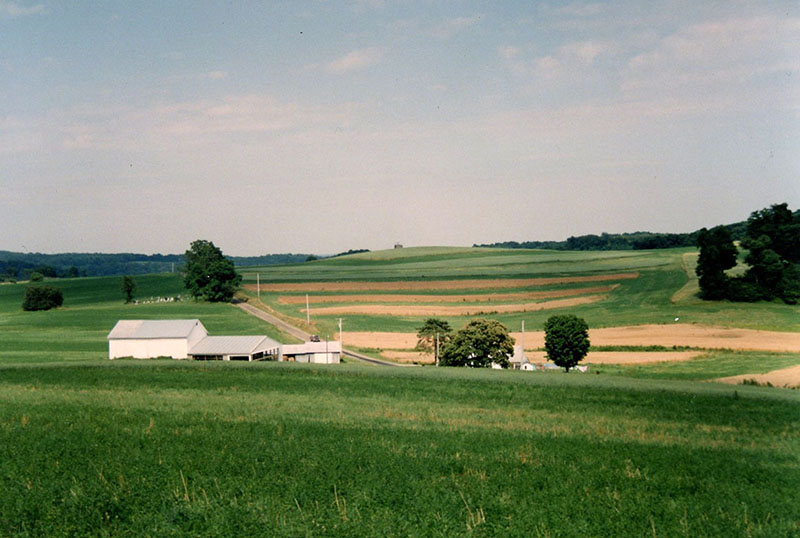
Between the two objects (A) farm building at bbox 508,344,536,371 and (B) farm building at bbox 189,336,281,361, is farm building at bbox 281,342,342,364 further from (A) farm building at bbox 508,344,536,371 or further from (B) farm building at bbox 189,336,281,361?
(A) farm building at bbox 508,344,536,371

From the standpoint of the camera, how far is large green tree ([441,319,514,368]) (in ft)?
210

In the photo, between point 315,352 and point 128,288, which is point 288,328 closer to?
point 315,352

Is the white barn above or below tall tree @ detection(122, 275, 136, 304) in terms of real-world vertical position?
below

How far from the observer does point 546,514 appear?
12.2m

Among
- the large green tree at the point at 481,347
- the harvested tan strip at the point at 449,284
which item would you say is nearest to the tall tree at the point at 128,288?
the harvested tan strip at the point at 449,284

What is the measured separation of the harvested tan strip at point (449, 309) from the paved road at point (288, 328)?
266 inches

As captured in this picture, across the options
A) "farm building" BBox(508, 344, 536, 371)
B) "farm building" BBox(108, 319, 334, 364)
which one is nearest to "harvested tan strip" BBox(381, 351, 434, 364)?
"farm building" BBox(108, 319, 334, 364)

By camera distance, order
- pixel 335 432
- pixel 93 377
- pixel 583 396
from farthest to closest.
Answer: pixel 93 377, pixel 583 396, pixel 335 432

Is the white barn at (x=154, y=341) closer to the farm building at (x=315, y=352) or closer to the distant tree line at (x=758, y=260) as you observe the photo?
the farm building at (x=315, y=352)

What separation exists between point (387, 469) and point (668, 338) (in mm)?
62112

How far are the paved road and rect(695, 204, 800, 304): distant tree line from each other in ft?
→ 166

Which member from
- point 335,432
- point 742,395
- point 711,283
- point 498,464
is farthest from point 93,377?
point 711,283

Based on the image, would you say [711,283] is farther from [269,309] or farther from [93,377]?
[93,377]

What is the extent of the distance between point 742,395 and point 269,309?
283ft
